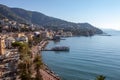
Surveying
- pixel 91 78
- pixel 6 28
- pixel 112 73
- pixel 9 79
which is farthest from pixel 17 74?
pixel 6 28

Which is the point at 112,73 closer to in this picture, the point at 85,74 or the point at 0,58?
the point at 85,74

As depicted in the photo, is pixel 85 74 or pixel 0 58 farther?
pixel 0 58

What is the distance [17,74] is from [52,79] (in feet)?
17.8

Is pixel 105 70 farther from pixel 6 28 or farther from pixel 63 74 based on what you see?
pixel 6 28

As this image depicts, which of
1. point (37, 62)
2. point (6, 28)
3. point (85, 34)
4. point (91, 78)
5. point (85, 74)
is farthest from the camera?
point (85, 34)

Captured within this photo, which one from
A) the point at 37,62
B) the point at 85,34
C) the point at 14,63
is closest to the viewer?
the point at 37,62

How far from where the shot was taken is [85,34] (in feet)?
624

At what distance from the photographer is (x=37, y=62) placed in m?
28.6

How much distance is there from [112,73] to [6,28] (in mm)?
88931

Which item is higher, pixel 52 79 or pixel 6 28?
pixel 6 28

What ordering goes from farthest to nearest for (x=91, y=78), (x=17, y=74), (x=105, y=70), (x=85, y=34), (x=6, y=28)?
1. (x=85, y=34)
2. (x=6, y=28)
3. (x=105, y=70)
4. (x=91, y=78)
5. (x=17, y=74)

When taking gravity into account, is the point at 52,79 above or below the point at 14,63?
below

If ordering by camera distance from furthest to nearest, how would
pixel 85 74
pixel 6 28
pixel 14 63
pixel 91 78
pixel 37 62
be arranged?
pixel 6 28 < pixel 85 74 < pixel 91 78 < pixel 14 63 < pixel 37 62

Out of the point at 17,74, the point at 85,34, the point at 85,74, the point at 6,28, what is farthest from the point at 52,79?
the point at 85,34
